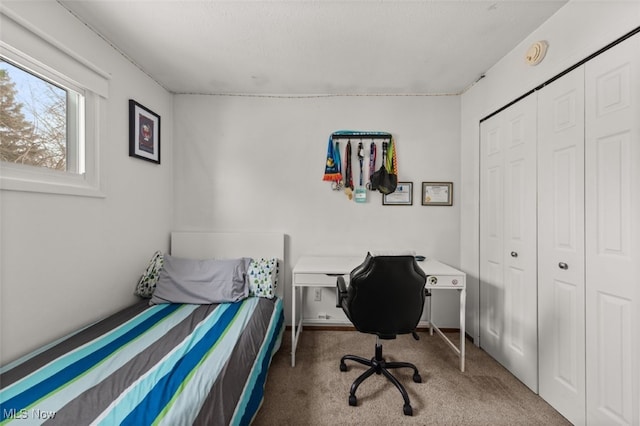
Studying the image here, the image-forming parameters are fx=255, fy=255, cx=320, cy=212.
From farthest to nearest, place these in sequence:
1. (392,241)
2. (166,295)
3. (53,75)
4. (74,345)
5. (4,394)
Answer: (392,241)
(166,295)
(53,75)
(74,345)
(4,394)

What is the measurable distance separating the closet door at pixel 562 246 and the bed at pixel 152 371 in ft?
6.24

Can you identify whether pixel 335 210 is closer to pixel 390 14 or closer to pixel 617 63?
pixel 390 14

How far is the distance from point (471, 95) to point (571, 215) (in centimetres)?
156

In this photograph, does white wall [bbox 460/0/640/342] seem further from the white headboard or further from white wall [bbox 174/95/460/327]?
the white headboard

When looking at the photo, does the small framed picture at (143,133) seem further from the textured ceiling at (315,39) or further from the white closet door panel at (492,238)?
the white closet door panel at (492,238)

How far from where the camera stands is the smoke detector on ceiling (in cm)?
171

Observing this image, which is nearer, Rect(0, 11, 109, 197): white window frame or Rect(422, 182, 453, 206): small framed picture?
Rect(0, 11, 109, 197): white window frame

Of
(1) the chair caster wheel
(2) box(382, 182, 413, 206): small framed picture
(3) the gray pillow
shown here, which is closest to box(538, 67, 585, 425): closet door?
(1) the chair caster wheel

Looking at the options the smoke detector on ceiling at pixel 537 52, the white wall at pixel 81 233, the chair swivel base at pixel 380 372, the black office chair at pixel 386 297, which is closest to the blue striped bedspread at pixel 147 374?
the white wall at pixel 81 233

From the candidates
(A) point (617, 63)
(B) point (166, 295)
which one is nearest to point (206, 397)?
(B) point (166, 295)

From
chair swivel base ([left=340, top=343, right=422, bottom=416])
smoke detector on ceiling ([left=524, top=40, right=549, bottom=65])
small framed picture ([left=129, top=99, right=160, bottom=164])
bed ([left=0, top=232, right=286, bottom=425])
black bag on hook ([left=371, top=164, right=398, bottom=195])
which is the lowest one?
chair swivel base ([left=340, top=343, right=422, bottom=416])

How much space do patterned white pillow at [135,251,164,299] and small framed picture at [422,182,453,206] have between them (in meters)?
2.70

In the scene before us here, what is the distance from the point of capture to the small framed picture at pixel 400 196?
108 inches

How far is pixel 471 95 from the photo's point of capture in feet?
8.39
